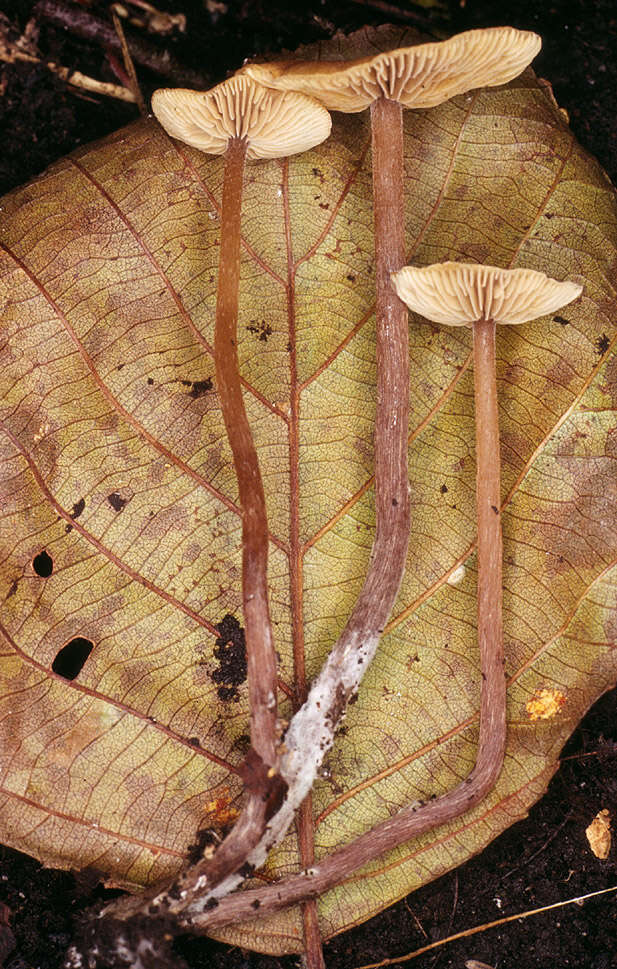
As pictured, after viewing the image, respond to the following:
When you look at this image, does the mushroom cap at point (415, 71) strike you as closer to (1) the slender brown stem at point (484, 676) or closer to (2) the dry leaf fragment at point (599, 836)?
(1) the slender brown stem at point (484, 676)

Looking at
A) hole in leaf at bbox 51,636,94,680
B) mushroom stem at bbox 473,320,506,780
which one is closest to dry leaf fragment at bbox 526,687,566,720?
mushroom stem at bbox 473,320,506,780

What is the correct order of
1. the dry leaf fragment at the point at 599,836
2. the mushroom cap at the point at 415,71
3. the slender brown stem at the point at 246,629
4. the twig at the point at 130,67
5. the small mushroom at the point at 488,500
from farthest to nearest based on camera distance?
the twig at the point at 130,67 → the dry leaf fragment at the point at 599,836 → the small mushroom at the point at 488,500 → the slender brown stem at the point at 246,629 → the mushroom cap at the point at 415,71

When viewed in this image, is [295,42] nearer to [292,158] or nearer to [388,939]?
[292,158]

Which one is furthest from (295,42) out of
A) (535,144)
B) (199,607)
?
(199,607)

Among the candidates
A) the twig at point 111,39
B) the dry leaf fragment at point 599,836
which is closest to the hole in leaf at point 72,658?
the dry leaf fragment at point 599,836

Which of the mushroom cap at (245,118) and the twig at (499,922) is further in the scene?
the twig at (499,922)

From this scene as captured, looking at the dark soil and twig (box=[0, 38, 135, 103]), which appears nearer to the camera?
the dark soil

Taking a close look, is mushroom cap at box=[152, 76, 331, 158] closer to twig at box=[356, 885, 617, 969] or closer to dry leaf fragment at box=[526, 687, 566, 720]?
dry leaf fragment at box=[526, 687, 566, 720]
